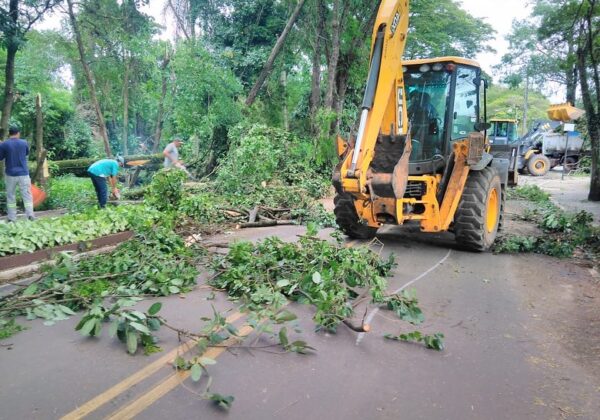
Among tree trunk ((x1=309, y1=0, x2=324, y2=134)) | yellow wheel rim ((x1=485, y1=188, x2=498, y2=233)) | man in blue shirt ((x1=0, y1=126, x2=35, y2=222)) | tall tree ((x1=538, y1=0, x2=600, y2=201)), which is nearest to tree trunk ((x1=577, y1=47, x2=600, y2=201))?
tall tree ((x1=538, y1=0, x2=600, y2=201))

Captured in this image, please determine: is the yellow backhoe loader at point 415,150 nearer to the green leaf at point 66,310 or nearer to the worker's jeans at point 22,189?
the green leaf at point 66,310

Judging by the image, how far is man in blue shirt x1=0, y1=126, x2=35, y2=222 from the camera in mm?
9047

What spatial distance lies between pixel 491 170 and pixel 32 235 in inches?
300

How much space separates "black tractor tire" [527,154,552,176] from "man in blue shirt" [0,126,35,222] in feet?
83.8

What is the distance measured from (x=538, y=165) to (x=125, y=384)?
28008mm

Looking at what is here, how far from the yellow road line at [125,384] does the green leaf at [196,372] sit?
0.37 metres

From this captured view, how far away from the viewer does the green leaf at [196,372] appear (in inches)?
130

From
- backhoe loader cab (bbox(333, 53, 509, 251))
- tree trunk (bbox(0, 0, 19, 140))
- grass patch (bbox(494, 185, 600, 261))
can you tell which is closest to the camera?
backhoe loader cab (bbox(333, 53, 509, 251))

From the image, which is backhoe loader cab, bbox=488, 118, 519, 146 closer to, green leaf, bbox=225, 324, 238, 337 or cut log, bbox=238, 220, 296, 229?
cut log, bbox=238, 220, 296, 229

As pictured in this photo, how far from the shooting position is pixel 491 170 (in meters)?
8.27

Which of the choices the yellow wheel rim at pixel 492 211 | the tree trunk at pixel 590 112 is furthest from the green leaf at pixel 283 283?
the tree trunk at pixel 590 112

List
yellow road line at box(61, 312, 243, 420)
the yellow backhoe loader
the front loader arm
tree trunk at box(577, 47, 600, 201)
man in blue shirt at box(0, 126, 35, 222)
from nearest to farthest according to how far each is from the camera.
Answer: yellow road line at box(61, 312, 243, 420) → the front loader arm → the yellow backhoe loader → man in blue shirt at box(0, 126, 35, 222) → tree trunk at box(577, 47, 600, 201)

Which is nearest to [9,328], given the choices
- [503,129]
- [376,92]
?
[376,92]

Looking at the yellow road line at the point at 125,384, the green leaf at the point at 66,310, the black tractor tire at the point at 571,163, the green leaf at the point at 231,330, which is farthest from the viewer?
the black tractor tire at the point at 571,163
